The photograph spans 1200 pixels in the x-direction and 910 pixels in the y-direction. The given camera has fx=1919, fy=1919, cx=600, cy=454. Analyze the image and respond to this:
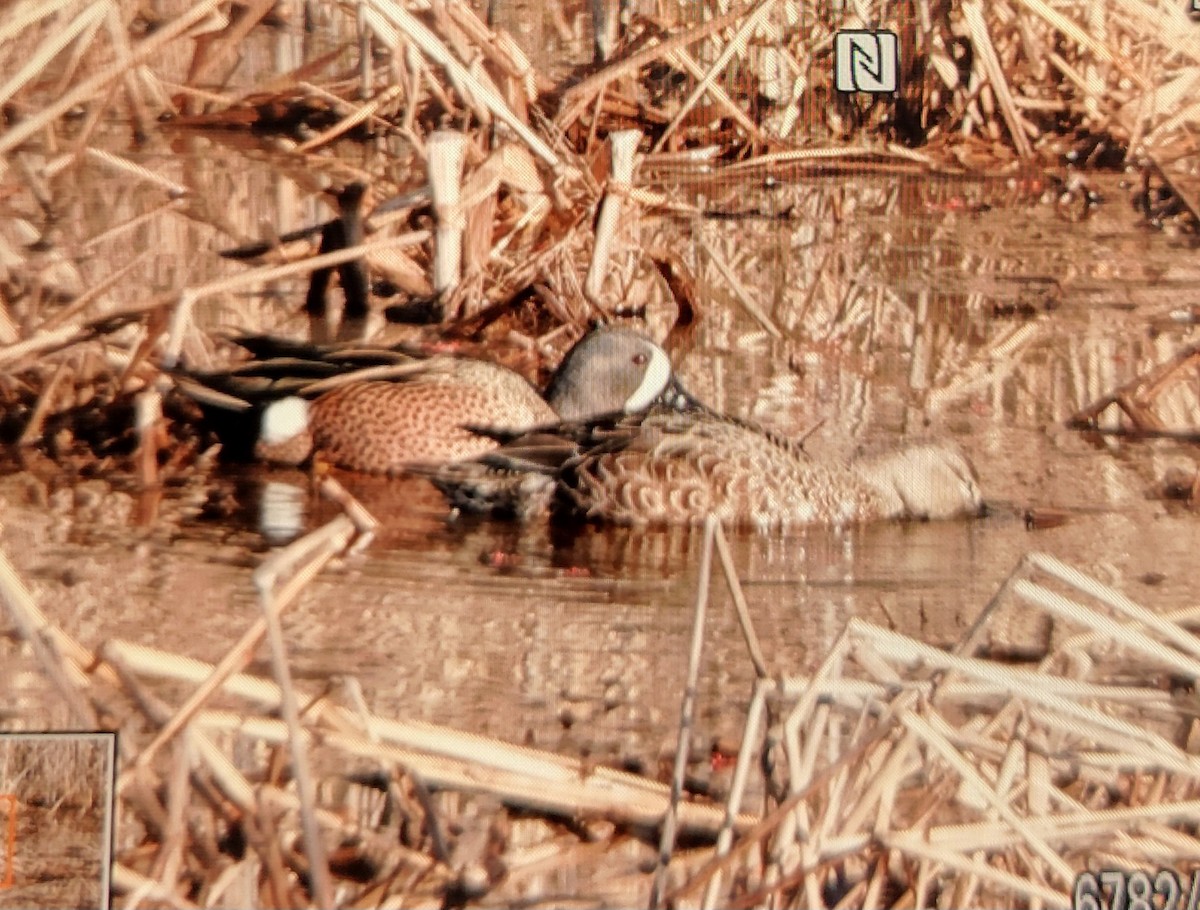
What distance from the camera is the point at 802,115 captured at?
2.66m

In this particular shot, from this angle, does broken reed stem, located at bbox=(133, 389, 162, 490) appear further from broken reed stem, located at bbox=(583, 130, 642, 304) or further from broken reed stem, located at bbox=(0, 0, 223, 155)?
broken reed stem, located at bbox=(583, 130, 642, 304)

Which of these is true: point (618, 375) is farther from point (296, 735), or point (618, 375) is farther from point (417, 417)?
point (296, 735)

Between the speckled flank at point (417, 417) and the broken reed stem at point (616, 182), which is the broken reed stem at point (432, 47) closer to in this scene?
A: the broken reed stem at point (616, 182)

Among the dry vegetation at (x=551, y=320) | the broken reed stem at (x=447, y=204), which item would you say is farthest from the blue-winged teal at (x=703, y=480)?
the broken reed stem at (x=447, y=204)

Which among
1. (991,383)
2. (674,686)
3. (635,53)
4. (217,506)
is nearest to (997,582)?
(991,383)

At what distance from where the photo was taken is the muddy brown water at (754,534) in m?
2.48

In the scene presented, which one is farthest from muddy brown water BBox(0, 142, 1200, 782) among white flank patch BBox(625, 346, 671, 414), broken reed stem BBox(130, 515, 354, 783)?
broken reed stem BBox(130, 515, 354, 783)

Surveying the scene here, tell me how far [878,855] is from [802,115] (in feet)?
3.32

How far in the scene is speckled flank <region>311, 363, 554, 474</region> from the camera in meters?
2.75

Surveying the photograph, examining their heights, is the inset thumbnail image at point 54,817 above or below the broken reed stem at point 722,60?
below

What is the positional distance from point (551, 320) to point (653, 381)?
0.18 meters

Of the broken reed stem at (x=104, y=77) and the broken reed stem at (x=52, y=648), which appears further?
the broken reed stem at (x=104, y=77)

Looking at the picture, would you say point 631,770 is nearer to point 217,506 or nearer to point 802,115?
point 217,506

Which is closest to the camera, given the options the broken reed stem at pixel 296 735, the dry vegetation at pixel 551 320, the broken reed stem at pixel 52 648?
the broken reed stem at pixel 296 735
